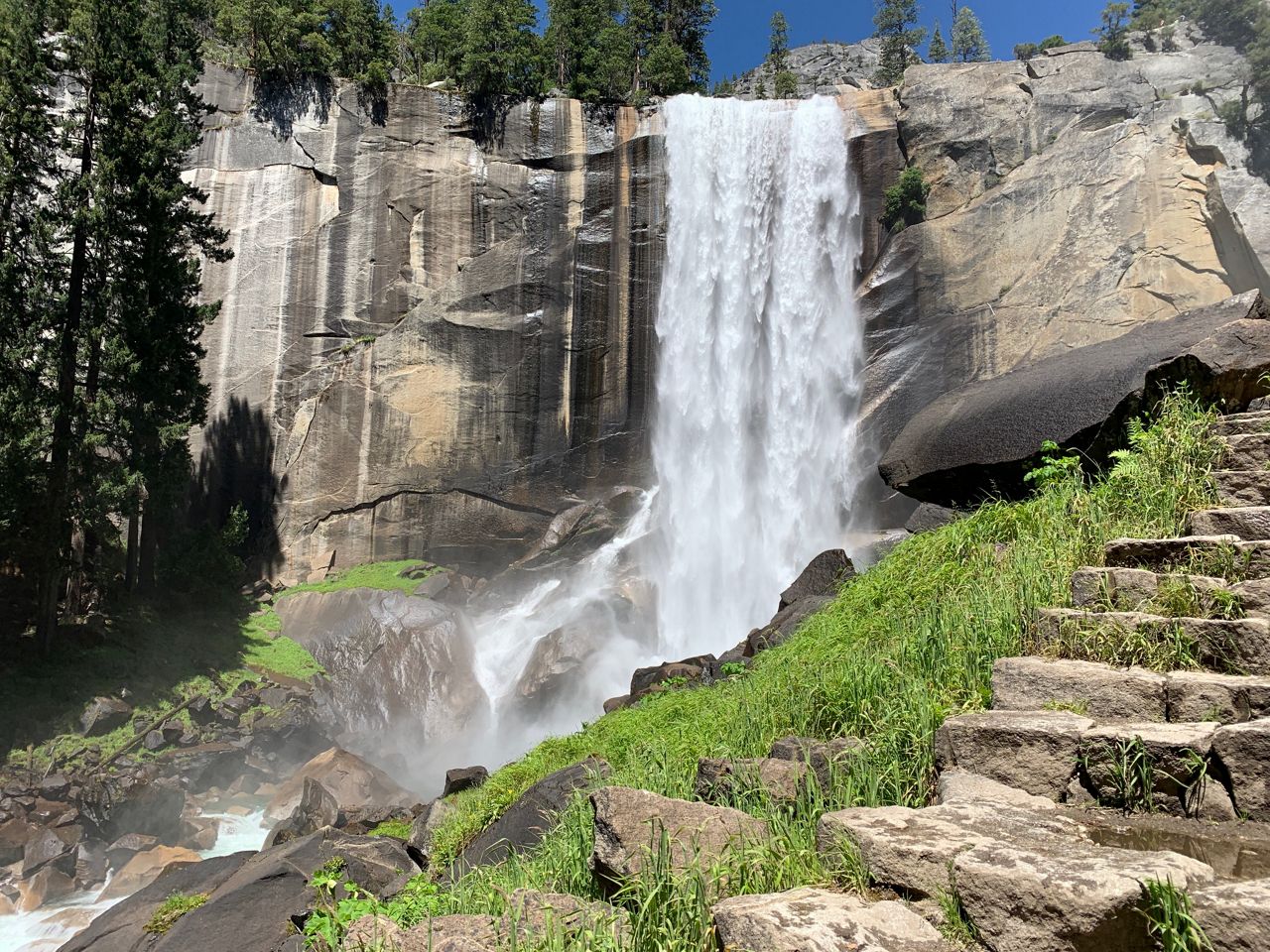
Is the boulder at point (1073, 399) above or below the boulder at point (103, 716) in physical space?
above

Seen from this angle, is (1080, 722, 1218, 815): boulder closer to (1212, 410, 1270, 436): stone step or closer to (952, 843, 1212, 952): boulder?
(952, 843, 1212, 952): boulder

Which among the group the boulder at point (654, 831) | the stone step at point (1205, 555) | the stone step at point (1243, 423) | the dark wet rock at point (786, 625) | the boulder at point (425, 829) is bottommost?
the boulder at point (425, 829)

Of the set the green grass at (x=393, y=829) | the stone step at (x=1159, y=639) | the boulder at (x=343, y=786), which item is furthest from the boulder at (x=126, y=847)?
the stone step at (x=1159, y=639)

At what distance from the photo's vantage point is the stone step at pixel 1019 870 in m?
2.13

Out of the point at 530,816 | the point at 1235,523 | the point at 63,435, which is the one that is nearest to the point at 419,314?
the point at 63,435

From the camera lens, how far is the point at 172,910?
21.9 ft

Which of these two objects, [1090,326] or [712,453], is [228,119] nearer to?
[712,453]

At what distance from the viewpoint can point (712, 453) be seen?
20812mm

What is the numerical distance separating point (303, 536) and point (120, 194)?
8.70 metres

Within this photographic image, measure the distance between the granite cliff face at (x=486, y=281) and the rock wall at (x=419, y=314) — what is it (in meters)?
0.06

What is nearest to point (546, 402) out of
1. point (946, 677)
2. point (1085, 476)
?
point (1085, 476)

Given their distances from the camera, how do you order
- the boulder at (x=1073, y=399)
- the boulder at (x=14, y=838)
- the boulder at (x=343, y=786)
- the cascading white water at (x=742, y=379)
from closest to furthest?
the boulder at (x=1073, y=399)
the boulder at (x=14, y=838)
the boulder at (x=343, y=786)
the cascading white water at (x=742, y=379)

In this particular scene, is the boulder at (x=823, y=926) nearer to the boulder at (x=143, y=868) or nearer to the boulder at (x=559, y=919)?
the boulder at (x=559, y=919)

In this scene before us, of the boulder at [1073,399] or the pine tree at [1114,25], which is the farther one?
the pine tree at [1114,25]
